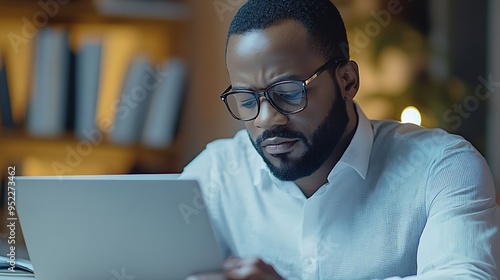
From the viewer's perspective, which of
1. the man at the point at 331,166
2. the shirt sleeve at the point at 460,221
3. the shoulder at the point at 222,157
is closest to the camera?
the shirt sleeve at the point at 460,221

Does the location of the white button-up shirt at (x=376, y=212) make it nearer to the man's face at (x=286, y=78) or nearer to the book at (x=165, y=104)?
the man's face at (x=286, y=78)

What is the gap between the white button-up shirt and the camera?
1152 millimetres

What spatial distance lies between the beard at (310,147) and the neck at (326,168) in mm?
30

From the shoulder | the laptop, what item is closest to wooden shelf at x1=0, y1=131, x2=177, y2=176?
the shoulder

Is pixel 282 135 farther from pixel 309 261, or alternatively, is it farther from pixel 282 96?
pixel 309 261

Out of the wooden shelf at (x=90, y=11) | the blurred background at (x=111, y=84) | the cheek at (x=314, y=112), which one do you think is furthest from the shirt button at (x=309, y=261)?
the wooden shelf at (x=90, y=11)

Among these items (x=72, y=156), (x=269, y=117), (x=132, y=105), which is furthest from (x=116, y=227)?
(x=72, y=156)

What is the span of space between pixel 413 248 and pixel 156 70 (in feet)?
3.94

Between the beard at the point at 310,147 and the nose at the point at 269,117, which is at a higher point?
the nose at the point at 269,117

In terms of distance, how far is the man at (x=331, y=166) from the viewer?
1.22 meters

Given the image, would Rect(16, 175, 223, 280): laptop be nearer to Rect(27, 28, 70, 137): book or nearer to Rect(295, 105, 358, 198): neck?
Rect(295, 105, 358, 198): neck

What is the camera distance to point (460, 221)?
1126 millimetres

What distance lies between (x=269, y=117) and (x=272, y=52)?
0.35ft

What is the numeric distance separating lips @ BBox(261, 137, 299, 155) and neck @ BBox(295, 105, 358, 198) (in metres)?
0.10
